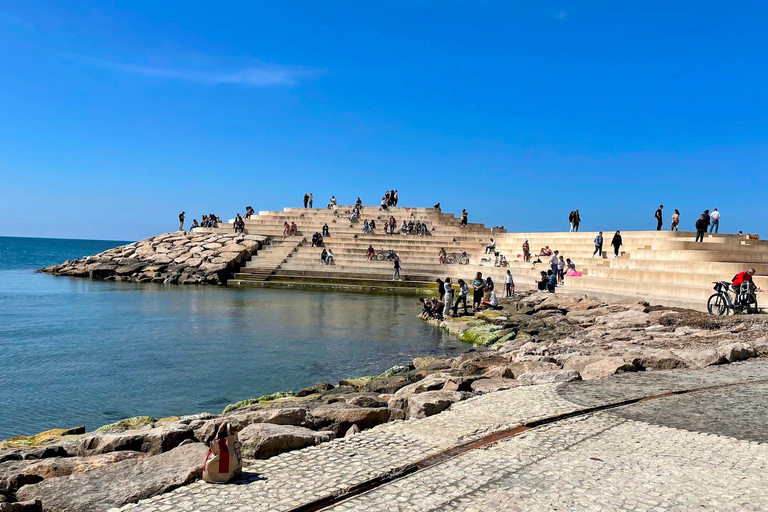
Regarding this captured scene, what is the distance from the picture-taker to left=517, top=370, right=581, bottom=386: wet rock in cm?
794

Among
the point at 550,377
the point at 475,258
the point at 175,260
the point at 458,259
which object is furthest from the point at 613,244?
the point at 175,260

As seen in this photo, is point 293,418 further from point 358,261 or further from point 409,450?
point 358,261

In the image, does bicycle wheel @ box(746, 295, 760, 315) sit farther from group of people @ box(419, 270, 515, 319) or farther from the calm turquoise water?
group of people @ box(419, 270, 515, 319)

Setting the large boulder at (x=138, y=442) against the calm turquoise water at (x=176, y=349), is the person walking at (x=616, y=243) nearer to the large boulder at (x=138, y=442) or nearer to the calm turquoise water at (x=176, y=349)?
the calm turquoise water at (x=176, y=349)

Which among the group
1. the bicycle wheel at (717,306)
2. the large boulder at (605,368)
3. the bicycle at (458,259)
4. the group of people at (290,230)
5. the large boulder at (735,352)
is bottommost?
the large boulder at (605,368)

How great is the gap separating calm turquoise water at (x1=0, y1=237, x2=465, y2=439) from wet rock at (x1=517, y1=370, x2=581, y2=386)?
4654 millimetres

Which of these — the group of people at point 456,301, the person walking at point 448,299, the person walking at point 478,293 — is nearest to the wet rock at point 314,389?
the group of people at point 456,301

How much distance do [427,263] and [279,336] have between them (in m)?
17.7

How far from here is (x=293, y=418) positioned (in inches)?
235

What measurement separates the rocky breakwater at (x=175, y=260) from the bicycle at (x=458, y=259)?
38.4 feet

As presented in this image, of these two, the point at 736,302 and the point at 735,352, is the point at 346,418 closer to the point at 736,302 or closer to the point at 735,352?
the point at 735,352

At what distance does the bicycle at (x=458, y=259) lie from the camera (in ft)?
107

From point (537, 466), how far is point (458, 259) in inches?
1136

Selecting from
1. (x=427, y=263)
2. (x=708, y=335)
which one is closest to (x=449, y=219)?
(x=427, y=263)
